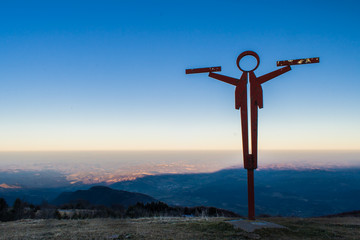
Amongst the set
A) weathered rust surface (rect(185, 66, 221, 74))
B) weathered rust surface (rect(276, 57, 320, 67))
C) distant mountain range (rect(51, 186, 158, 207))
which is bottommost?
distant mountain range (rect(51, 186, 158, 207))

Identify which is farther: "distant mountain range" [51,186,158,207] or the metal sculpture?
"distant mountain range" [51,186,158,207]

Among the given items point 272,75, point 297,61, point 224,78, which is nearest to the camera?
point 297,61

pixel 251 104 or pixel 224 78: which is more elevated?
pixel 224 78

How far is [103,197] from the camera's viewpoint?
88250 millimetres

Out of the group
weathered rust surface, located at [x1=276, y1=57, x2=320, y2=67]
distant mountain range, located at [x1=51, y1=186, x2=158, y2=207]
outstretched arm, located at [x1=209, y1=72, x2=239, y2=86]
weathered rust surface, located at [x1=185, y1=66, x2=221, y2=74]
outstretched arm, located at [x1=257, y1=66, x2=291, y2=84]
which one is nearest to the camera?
weathered rust surface, located at [x1=276, y1=57, x2=320, y2=67]

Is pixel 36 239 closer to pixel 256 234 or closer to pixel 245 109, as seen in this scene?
pixel 256 234

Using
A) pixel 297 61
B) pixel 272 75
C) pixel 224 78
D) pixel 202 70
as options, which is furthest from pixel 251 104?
pixel 202 70

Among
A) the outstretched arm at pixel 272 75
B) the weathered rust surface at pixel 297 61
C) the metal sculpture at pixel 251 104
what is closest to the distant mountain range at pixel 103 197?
the metal sculpture at pixel 251 104

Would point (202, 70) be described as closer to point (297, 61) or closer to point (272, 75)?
point (272, 75)

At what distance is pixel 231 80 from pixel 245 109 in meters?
1.72

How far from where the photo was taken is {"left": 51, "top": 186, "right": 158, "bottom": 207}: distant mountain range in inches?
3027

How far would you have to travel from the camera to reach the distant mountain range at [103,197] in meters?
76.9

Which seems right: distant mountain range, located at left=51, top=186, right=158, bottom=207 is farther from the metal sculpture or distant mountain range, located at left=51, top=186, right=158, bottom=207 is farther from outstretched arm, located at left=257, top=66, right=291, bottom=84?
outstretched arm, located at left=257, top=66, right=291, bottom=84

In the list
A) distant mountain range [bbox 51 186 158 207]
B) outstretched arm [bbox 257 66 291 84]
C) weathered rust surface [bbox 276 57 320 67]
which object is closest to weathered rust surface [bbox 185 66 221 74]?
outstretched arm [bbox 257 66 291 84]
